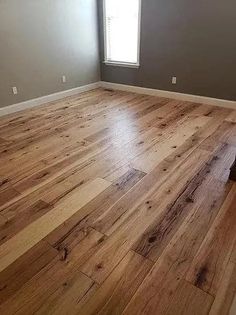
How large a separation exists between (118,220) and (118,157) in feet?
3.13

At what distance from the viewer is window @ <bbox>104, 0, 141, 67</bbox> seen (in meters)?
4.45

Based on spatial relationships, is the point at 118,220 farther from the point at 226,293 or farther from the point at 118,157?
the point at 118,157

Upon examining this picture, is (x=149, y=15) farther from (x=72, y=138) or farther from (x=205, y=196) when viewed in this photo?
(x=205, y=196)

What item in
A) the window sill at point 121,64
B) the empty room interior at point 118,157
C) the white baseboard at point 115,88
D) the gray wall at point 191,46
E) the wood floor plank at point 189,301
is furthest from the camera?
the window sill at point 121,64

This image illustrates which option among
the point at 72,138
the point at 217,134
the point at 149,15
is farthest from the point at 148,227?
the point at 149,15

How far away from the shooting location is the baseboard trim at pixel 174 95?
4066mm

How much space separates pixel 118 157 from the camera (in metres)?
2.63

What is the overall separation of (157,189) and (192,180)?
355 millimetres

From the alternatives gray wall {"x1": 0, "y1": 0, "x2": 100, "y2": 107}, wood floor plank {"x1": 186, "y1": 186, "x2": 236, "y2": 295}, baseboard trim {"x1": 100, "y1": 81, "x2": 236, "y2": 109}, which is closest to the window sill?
gray wall {"x1": 0, "y1": 0, "x2": 100, "y2": 107}

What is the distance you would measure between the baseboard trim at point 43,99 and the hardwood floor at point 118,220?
0.56 metres

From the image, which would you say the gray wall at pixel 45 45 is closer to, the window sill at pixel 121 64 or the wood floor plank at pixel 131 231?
the window sill at pixel 121 64

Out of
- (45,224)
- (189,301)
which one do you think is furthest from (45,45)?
(189,301)

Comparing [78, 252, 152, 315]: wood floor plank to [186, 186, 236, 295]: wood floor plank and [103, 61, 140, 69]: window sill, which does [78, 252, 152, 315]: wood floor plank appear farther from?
[103, 61, 140, 69]: window sill

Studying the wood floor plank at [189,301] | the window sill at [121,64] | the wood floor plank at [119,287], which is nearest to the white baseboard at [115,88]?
the window sill at [121,64]
